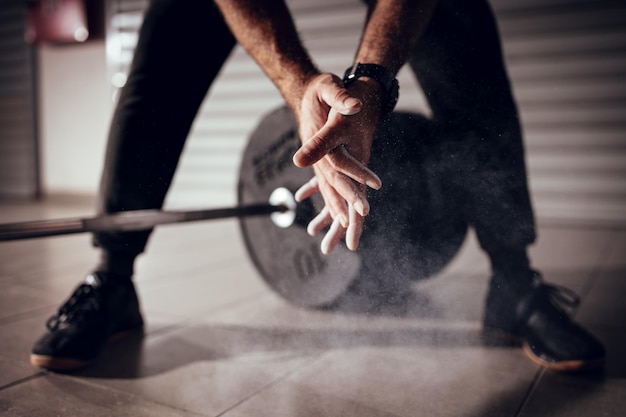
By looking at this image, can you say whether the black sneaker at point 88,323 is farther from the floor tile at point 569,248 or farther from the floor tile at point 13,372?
the floor tile at point 569,248

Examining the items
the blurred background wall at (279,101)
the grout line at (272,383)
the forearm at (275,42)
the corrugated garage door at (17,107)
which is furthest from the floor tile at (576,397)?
the corrugated garage door at (17,107)

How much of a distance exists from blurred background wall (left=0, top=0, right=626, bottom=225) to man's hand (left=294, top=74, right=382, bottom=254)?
4.14 ft

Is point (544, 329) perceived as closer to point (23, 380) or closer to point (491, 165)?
point (491, 165)

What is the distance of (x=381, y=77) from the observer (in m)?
0.84

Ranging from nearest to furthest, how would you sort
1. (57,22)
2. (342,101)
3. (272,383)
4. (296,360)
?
(342,101) < (272,383) < (296,360) < (57,22)

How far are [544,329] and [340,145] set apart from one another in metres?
0.67

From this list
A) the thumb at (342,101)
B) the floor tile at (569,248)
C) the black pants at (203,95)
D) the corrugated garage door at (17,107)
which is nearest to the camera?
the thumb at (342,101)

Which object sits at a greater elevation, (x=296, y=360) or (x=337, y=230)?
(x=337, y=230)

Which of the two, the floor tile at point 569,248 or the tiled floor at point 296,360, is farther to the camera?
the floor tile at point 569,248

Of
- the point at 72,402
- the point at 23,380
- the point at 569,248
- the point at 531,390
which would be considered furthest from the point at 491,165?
the point at 569,248

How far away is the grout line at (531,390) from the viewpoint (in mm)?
839

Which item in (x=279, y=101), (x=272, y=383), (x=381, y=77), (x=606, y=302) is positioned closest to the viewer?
(x=381, y=77)

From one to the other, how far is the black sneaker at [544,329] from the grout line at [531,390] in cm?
4

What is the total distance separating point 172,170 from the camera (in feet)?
4.17
